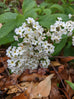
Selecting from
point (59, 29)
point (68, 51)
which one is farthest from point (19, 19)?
point (68, 51)

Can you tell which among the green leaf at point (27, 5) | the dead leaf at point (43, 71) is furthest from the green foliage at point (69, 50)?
the green leaf at point (27, 5)

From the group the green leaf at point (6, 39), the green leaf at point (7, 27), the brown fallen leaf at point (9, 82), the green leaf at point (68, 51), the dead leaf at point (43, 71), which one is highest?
the green leaf at point (7, 27)

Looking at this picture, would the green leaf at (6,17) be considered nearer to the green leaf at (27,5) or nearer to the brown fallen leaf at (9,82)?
the green leaf at (27,5)

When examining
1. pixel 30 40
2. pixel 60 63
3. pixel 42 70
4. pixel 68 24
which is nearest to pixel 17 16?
pixel 30 40

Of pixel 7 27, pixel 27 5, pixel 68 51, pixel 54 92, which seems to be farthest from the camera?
pixel 68 51

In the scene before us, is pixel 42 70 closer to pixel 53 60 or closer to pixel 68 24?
pixel 53 60

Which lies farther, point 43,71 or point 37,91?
point 43,71

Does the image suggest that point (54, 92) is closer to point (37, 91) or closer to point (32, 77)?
point (37, 91)

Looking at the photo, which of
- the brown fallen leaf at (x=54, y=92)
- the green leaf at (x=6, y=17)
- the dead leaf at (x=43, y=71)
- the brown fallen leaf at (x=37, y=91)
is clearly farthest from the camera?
the dead leaf at (x=43, y=71)

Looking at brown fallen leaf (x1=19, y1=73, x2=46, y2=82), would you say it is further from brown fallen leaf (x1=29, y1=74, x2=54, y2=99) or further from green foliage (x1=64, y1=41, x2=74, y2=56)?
green foliage (x1=64, y1=41, x2=74, y2=56)
